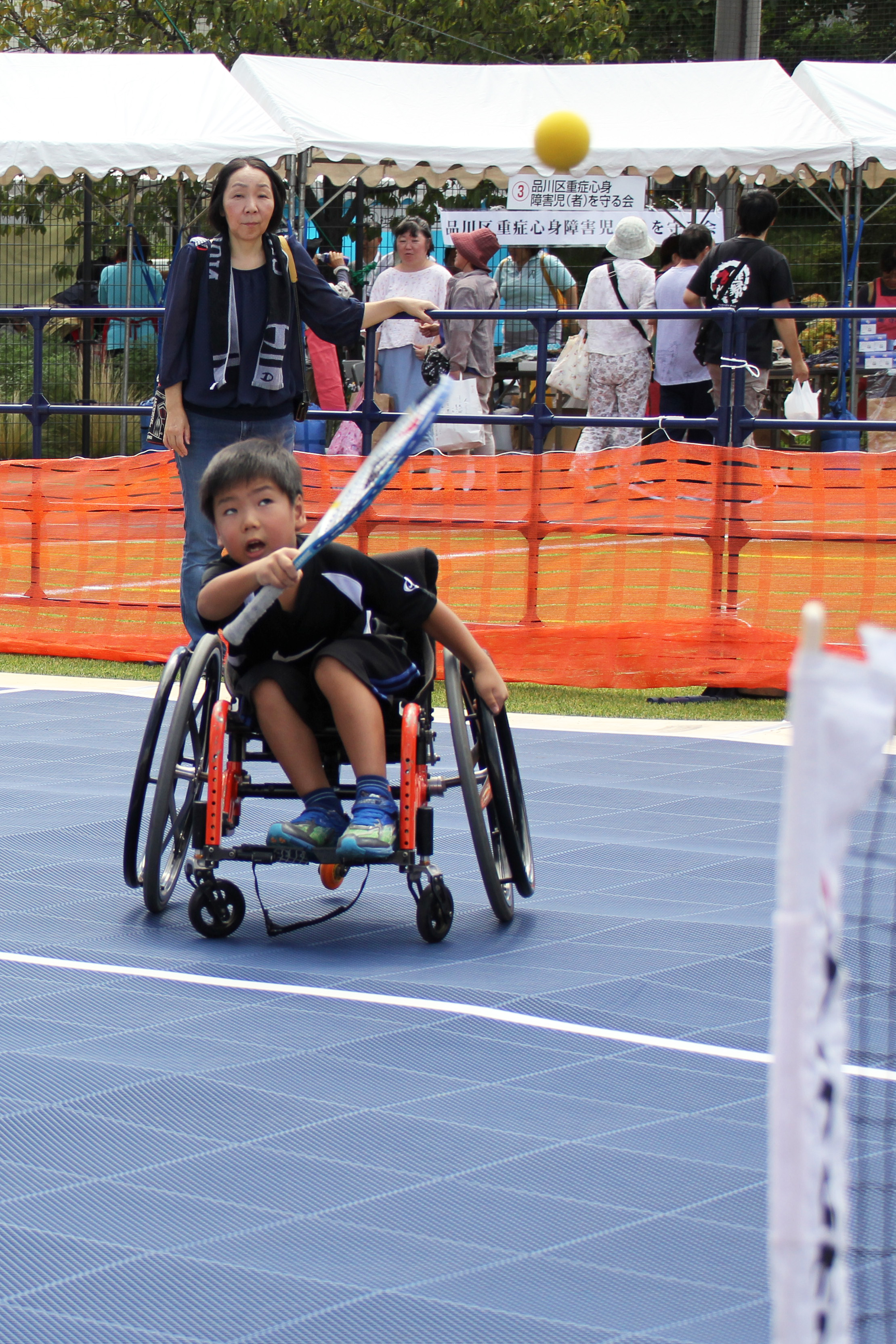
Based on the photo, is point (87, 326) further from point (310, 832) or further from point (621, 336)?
point (310, 832)

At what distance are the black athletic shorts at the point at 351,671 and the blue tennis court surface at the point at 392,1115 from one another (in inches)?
21.1

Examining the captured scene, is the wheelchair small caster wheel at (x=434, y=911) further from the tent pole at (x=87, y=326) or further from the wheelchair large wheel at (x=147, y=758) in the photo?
the tent pole at (x=87, y=326)

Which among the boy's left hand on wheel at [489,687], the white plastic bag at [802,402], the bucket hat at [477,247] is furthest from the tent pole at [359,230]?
the boy's left hand on wheel at [489,687]

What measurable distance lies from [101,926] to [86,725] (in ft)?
8.67

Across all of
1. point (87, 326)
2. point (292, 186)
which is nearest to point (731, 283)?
point (292, 186)

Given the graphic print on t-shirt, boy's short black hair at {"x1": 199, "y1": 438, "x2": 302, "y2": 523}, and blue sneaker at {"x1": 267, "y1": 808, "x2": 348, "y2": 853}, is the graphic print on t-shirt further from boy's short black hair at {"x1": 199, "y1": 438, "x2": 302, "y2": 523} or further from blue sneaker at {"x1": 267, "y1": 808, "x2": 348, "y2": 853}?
blue sneaker at {"x1": 267, "y1": 808, "x2": 348, "y2": 853}

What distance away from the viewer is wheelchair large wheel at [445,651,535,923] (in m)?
3.92

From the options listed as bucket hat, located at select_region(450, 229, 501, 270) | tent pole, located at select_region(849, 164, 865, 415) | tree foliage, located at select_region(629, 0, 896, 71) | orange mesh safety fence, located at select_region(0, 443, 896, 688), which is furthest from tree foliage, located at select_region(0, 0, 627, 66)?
orange mesh safety fence, located at select_region(0, 443, 896, 688)

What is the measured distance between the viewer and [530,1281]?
244 cm

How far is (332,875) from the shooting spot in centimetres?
429

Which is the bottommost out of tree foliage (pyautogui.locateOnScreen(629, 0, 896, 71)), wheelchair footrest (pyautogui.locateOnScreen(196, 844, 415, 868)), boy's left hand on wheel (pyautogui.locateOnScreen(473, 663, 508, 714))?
wheelchair footrest (pyautogui.locateOnScreen(196, 844, 415, 868))

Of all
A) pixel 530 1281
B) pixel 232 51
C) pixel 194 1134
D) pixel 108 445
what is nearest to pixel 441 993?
pixel 194 1134

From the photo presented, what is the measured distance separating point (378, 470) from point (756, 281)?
6.44 metres

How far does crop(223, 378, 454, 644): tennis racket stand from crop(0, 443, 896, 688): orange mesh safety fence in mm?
4440
